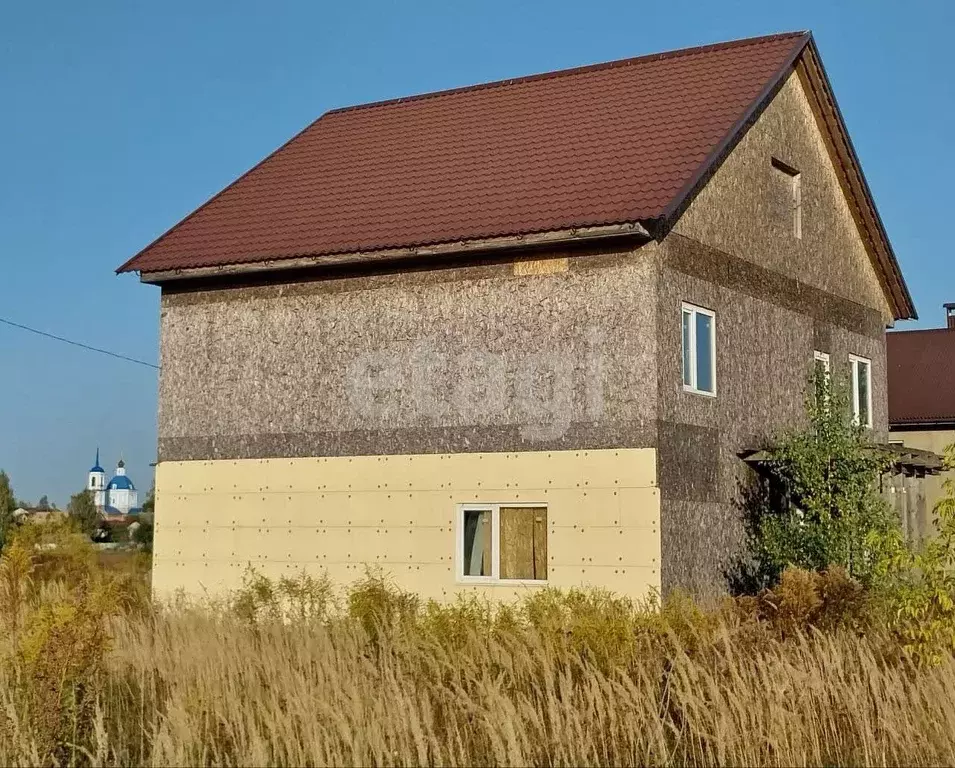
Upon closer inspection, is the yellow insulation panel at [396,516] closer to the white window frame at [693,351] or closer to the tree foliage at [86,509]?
the white window frame at [693,351]

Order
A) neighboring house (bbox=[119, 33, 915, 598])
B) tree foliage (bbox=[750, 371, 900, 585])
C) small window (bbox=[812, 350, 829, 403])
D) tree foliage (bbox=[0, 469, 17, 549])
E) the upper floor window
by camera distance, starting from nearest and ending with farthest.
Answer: neighboring house (bbox=[119, 33, 915, 598])
tree foliage (bbox=[750, 371, 900, 585])
small window (bbox=[812, 350, 829, 403])
the upper floor window
tree foliage (bbox=[0, 469, 17, 549])

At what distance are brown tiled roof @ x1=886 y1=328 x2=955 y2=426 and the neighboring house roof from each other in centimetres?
1068

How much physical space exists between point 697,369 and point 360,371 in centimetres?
451

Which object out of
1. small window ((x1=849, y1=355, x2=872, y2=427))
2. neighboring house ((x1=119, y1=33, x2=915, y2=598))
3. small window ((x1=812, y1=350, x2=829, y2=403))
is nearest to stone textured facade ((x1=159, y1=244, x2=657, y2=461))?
neighboring house ((x1=119, y1=33, x2=915, y2=598))

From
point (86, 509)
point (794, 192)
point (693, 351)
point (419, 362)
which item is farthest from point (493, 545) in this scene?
point (86, 509)

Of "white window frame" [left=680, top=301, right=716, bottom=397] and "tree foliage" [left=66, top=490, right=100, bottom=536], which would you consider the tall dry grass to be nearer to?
"white window frame" [left=680, top=301, right=716, bottom=397]

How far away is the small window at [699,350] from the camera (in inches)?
667

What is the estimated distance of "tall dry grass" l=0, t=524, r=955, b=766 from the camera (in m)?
8.42

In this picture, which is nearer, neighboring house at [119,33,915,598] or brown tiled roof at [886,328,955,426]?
neighboring house at [119,33,915,598]

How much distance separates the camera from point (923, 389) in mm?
33312

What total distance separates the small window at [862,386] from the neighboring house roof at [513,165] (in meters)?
1.70

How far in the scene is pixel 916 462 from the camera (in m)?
19.9

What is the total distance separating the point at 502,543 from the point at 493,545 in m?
0.12

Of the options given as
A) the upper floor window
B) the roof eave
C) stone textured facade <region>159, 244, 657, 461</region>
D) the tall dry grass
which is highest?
the upper floor window
